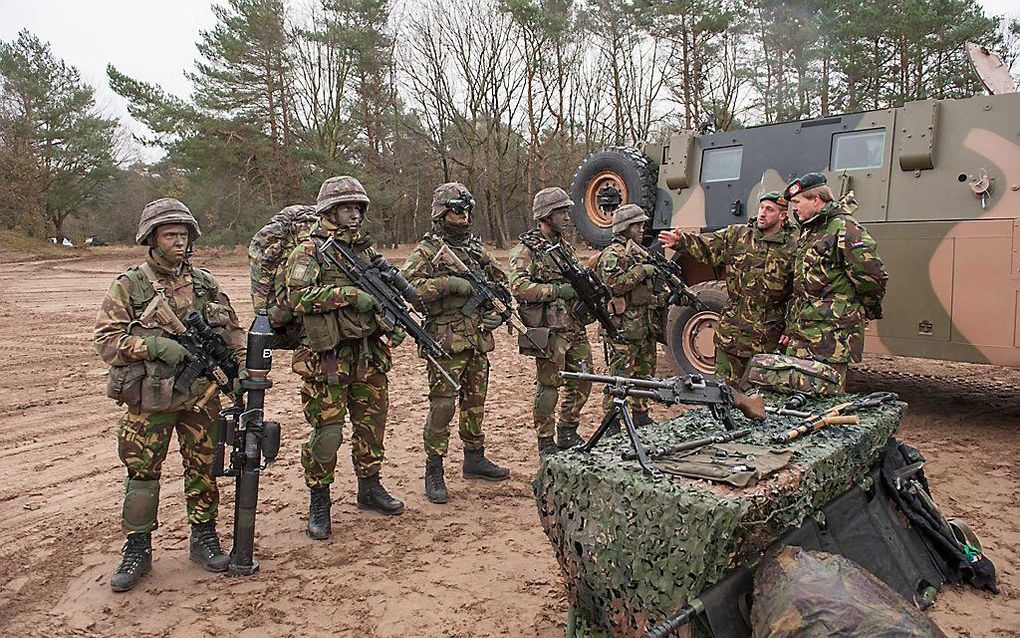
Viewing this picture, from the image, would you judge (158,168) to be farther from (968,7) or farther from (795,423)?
(795,423)

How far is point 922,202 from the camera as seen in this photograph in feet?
19.0

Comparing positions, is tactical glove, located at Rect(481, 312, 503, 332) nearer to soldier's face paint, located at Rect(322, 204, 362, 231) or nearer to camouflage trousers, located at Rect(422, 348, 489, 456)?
camouflage trousers, located at Rect(422, 348, 489, 456)

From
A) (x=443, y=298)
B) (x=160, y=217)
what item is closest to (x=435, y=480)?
(x=443, y=298)

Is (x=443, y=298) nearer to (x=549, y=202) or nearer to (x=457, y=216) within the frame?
(x=457, y=216)

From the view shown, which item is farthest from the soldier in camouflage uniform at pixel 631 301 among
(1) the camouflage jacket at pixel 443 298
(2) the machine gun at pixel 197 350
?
(2) the machine gun at pixel 197 350

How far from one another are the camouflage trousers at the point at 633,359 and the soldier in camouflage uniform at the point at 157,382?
2.84 metres

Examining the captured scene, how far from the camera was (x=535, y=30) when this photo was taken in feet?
83.5

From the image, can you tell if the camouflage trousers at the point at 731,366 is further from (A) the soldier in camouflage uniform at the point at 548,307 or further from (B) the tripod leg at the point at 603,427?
(B) the tripod leg at the point at 603,427

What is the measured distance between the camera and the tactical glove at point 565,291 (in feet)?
17.0

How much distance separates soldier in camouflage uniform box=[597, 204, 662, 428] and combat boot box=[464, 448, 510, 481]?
3.31 ft

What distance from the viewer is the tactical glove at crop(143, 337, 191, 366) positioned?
3428 mm

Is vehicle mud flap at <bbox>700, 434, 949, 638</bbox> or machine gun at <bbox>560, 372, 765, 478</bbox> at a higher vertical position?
machine gun at <bbox>560, 372, 765, 478</bbox>

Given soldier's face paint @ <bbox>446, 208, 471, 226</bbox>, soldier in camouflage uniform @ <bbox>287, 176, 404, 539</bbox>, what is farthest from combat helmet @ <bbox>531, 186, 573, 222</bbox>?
soldier in camouflage uniform @ <bbox>287, 176, 404, 539</bbox>

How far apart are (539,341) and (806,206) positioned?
1.89 metres
